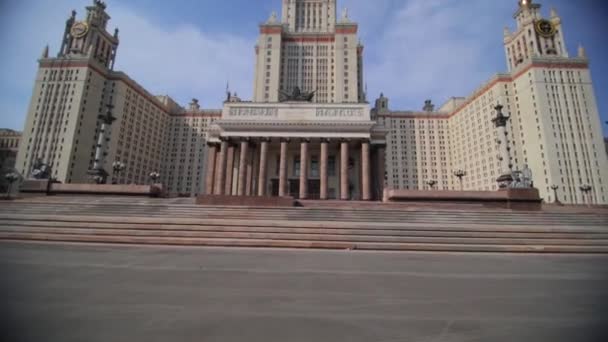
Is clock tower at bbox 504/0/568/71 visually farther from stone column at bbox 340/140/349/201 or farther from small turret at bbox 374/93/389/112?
stone column at bbox 340/140/349/201

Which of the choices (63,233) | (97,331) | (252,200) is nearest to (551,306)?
(97,331)

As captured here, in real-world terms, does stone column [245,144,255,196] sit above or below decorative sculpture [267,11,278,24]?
below

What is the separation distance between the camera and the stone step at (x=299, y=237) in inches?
392

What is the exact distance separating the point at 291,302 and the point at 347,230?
7.32m

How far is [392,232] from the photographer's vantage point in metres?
10.6

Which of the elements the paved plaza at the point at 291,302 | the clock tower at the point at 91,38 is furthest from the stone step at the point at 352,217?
the clock tower at the point at 91,38

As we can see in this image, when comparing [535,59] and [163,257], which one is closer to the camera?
[163,257]

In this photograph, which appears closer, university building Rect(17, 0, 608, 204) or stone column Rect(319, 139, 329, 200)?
stone column Rect(319, 139, 329, 200)

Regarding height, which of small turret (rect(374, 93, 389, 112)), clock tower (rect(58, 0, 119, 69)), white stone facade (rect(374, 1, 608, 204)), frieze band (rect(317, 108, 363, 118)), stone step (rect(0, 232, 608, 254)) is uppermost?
clock tower (rect(58, 0, 119, 69))

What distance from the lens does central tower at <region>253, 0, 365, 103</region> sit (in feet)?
225

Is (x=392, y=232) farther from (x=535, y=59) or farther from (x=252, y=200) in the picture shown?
(x=535, y=59)

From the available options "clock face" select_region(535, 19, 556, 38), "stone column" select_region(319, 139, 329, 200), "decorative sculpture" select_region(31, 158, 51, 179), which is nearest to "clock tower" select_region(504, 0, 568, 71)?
"clock face" select_region(535, 19, 556, 38)

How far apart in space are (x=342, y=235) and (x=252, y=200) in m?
8.93

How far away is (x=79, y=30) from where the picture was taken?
70562 mm
